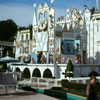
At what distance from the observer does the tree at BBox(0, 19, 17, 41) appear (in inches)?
2448

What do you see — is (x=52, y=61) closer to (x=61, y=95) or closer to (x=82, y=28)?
(x=82, y=28)

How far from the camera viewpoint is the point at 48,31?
26.4 metres

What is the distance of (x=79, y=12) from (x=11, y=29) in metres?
33.5

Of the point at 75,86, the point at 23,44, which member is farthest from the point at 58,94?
the point at 23,44

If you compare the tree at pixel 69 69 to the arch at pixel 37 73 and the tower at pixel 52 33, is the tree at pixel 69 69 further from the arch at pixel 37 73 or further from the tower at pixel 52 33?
the arch at pixel 37 73

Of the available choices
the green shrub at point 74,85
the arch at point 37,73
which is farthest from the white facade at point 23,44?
the green shrub at point 74,85

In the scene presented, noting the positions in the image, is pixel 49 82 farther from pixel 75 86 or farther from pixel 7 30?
pixel 7 30

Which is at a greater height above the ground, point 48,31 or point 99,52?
point 48,31

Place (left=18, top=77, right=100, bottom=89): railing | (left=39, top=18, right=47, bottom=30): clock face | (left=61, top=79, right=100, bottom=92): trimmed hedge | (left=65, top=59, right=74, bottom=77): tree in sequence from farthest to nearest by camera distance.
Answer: (left=39, top=18, right=47, bottom=30): clock face
(left=65, top=59, right=74, bottom=77): tree
(left=18, top=77, right=100, bottom=89): railing
(left=61, top=79, right=100, bottom=92): trimmed hedge

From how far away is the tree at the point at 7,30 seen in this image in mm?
62178

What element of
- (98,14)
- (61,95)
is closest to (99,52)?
(98,14)

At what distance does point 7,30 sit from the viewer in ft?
209

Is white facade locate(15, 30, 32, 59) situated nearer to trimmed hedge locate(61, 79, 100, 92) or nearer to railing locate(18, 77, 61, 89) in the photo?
railing locate(18, 77, 61, 89)

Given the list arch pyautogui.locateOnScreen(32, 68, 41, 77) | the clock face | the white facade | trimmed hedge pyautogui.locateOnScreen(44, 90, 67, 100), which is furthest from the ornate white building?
trimmed hedge pyautogui.locateOnScreen(44, 90, 67, 100)
